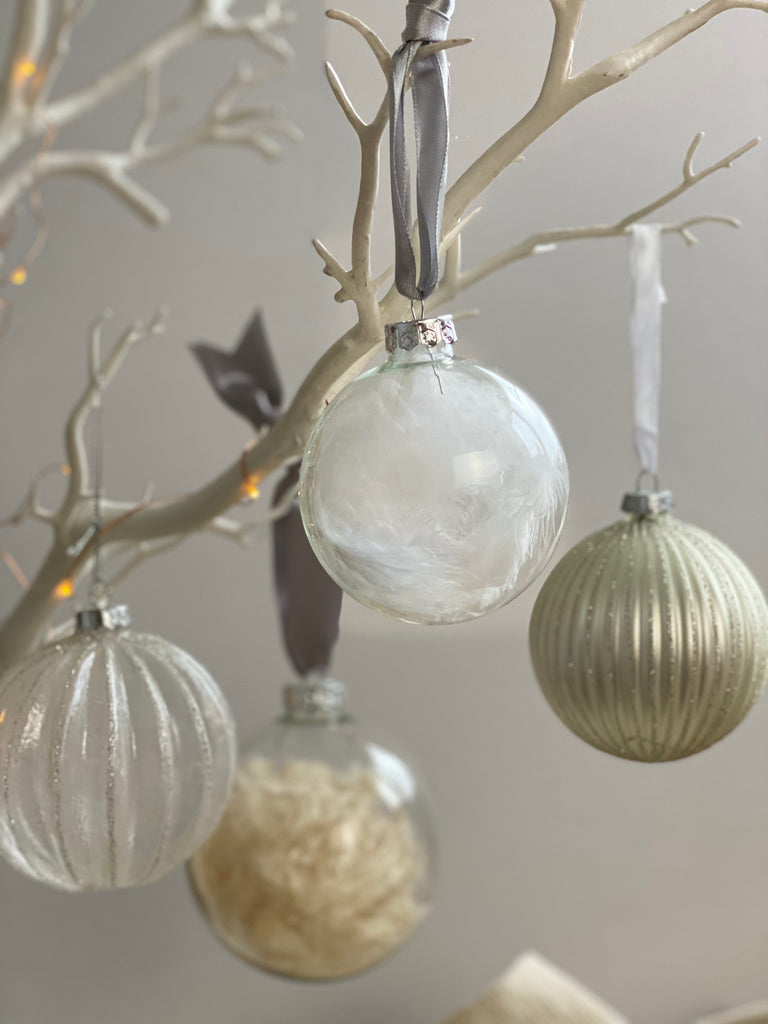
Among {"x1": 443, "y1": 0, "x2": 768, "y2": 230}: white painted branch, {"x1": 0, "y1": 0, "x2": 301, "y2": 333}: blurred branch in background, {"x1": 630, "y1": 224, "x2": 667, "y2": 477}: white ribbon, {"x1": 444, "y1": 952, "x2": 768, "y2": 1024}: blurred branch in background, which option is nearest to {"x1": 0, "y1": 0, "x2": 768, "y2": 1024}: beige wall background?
{"x1": 0, "y1": 0, "x2": 301, "y2": 333}: blurred branch in background

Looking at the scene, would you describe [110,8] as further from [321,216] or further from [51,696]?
[51,696]

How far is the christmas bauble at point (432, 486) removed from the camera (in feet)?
1.19

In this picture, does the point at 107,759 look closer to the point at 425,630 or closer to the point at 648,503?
the point at 648,503

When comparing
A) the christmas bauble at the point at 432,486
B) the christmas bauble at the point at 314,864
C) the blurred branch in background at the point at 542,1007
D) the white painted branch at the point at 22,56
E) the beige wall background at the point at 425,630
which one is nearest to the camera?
the christmas bauble at the point at 432,486

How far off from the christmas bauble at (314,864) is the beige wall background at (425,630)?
1.08 feet

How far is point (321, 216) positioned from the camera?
1.35 meters

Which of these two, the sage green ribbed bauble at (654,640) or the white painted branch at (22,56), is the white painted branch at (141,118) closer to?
the white painted branch at (22,56)

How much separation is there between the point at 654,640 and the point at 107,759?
0.90 feet

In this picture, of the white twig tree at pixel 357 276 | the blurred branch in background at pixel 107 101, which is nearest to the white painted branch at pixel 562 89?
the white twig tree at pixel 357 276

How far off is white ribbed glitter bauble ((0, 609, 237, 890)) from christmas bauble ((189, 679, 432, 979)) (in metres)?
0.32

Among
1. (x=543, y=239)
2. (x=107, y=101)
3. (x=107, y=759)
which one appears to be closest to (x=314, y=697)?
(x=107, y=759)

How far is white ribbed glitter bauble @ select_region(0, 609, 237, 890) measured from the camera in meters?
0.56

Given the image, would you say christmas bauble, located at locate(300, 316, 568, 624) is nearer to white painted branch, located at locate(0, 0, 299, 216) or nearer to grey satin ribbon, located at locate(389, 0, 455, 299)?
grey satin ribbon, located at locate(389, 0, 455, 299)

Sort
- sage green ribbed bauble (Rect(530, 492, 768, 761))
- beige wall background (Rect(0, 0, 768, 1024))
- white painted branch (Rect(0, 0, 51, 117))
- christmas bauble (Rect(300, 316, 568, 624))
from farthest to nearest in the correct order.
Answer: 1. beige wall background (Rect(0, 0, 768, 1024))
2. white painted branch (Rect(0, 0, 51, 117))
3. sage green ribbed bauble (Rect(530, 492, 768, 761))
4. christmas bauble (Rect(300, 316, 568, 624))
